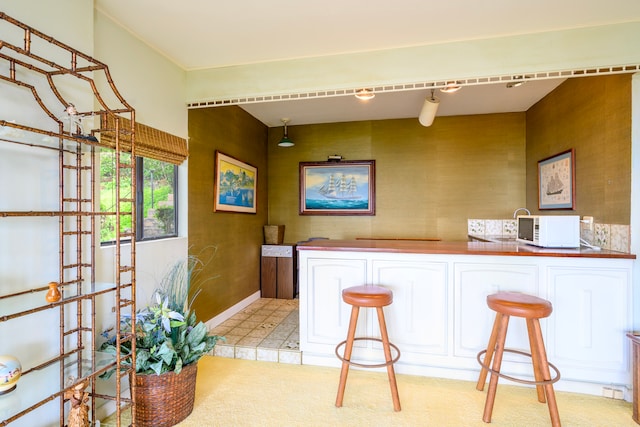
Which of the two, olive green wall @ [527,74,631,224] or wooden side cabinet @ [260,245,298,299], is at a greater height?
olive green wall @ [527,74,631,224]

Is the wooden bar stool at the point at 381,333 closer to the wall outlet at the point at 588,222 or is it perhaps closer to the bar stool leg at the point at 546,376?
the bar stool leg at the point at 546,376

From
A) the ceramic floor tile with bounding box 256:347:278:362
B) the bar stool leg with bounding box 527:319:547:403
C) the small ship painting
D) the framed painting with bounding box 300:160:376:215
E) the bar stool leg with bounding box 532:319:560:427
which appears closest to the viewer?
the bar stool leg with bounding box 532:319:560:427

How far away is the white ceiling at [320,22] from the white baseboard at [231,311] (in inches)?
94.2

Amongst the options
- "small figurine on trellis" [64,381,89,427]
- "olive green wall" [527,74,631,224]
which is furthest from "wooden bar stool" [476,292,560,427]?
"small figurine on trellis" [64,381,89,427]

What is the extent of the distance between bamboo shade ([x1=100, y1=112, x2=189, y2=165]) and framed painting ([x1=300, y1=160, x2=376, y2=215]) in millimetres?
2208

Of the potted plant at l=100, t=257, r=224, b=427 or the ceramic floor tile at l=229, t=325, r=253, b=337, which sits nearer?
the potted plant at l=100, t=257, r=224, b=427

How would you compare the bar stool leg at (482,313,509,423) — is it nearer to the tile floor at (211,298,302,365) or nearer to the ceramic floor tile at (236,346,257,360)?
the tile floor at (211,298,302,365)

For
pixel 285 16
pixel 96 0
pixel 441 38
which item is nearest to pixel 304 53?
pixel 285 16

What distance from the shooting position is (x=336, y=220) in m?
4.66

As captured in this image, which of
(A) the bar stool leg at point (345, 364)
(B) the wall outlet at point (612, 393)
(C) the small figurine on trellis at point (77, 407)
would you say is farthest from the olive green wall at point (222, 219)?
(B) the wall outlet at point (612, 393)

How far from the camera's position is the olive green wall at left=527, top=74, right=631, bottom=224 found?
88.2 inches

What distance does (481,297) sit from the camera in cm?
239

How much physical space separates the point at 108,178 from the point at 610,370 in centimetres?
364

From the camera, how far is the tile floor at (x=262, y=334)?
8.87 feet
